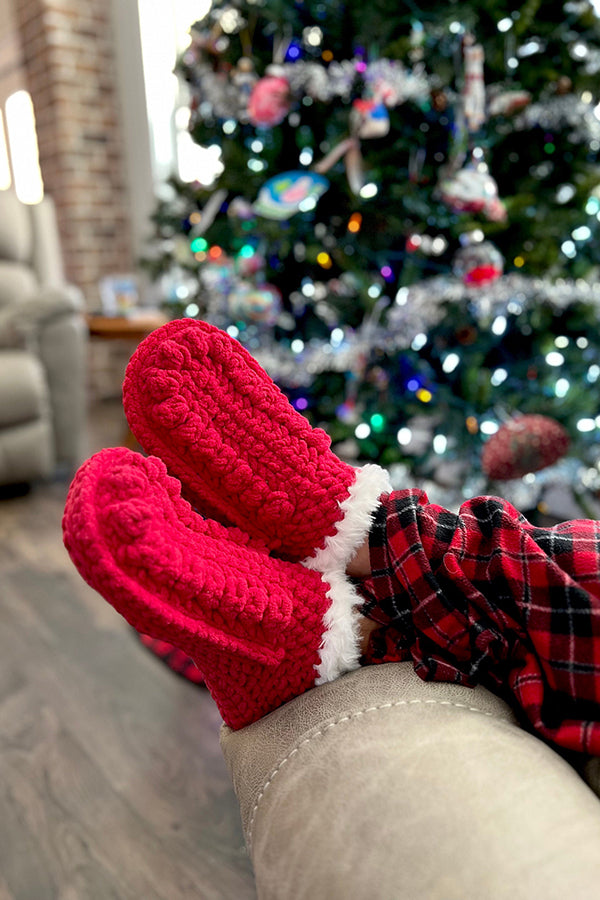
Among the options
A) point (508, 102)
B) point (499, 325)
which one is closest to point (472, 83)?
point (508, 102)

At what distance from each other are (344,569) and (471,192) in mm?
988

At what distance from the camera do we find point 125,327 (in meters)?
2.39

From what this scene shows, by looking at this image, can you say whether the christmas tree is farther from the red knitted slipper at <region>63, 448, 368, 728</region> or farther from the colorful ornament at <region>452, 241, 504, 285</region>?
the red knitted slipper at <region>63, 448, 368, 728</region>

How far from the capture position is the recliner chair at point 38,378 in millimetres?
2018

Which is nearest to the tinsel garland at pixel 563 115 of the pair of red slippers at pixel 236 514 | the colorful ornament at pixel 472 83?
the colorful ornament at pixel 472 83

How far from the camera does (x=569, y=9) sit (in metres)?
1.38

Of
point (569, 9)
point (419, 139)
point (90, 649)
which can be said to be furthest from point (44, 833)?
point (569, 9)

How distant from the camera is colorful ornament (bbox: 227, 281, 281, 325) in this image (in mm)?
1517

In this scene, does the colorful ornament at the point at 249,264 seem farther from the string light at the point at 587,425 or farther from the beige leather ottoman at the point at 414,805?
the beige leather ottoman at the point at 414,805

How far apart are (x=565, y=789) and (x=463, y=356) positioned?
4.05 feet

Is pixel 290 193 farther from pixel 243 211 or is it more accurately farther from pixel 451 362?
pixel 451 362

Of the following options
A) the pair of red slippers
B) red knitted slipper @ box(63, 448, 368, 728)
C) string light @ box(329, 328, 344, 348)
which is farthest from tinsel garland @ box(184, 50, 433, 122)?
red knitted slipper @ box(63, 448, 368, 728)

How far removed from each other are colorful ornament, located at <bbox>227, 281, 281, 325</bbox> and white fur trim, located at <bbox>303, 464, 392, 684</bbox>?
1043 mm

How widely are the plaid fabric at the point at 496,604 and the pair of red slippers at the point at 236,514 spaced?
3 centimetres
